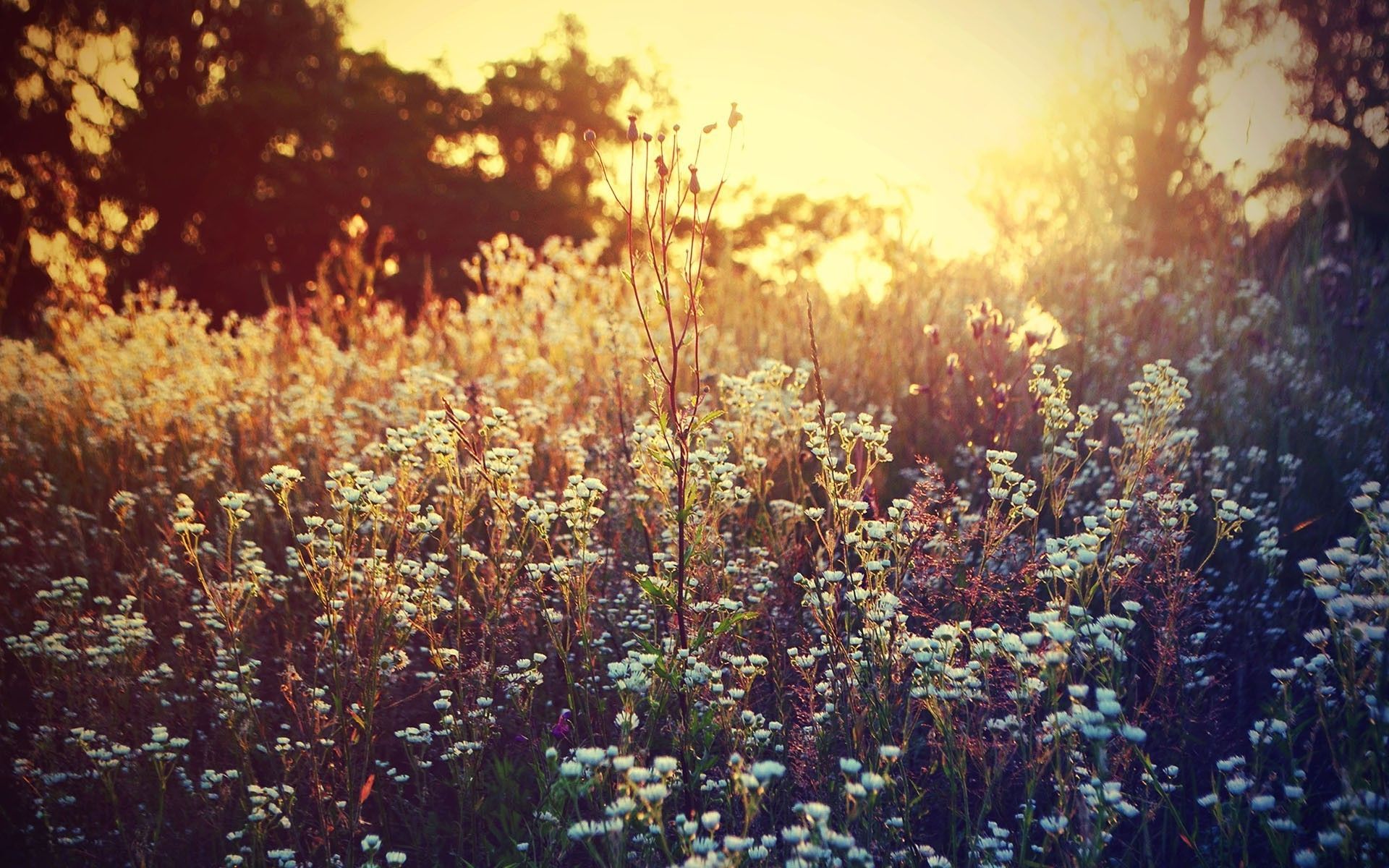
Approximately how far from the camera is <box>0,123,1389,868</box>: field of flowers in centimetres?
194

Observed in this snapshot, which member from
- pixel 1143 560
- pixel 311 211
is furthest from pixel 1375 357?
pixel 311 211

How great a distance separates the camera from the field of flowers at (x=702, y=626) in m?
1.94

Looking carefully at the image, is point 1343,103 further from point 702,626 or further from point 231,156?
point 231,156

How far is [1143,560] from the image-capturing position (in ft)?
9.48

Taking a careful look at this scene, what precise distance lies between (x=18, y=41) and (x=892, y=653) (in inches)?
824

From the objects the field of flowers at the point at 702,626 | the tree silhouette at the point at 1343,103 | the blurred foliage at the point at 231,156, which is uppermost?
the blurred foliage at the point at 231,156

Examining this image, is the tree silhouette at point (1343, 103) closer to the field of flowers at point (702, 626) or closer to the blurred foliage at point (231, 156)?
the field of flowers at point (702, 626)

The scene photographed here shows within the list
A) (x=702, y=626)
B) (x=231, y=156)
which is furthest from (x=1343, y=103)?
(x=231, y=156)

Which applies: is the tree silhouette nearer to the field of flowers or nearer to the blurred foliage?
the field of flowers

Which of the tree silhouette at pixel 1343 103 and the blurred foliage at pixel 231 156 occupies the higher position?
the blurred foliage at pixel 231 156

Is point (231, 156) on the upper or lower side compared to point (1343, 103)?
upper

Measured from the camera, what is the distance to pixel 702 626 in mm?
2434

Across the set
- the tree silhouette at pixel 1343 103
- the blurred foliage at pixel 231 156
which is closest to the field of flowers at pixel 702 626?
the tree silhouette at pixel 1343 103

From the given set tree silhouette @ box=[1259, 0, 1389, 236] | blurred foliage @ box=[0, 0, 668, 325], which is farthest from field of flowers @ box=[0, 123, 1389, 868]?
blurred foliage @ box=[0, 0, 668, 325]
